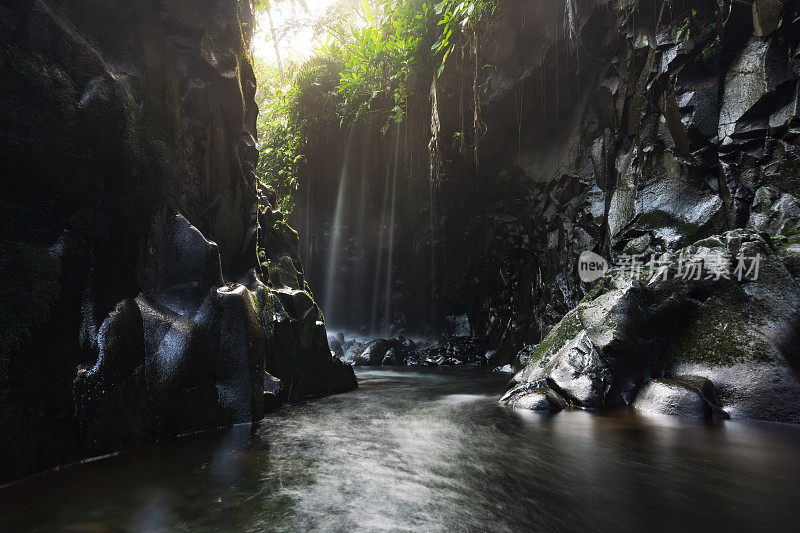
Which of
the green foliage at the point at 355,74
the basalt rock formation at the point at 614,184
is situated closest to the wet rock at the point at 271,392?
the basalt rock formation at the point at 614,184

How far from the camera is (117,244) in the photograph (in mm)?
3230

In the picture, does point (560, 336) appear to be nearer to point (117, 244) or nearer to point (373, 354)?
point (117, 244)

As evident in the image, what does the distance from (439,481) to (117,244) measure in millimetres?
2894

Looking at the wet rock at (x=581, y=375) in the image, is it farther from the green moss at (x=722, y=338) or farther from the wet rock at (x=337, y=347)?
the wet rock at (x=337, y=347)

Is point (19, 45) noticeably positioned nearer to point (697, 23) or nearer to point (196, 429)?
point (196, 429)

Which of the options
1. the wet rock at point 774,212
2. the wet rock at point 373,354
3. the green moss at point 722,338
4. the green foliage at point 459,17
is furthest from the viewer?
the wet rock at point 373,354

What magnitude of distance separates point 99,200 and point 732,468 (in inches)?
182

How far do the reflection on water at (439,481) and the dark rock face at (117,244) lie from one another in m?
0.35

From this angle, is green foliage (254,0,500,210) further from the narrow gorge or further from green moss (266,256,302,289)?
green moss (266,256,302,289)

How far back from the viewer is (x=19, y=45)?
9.11 ft

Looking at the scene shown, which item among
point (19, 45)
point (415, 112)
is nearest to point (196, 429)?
point (19, 45)

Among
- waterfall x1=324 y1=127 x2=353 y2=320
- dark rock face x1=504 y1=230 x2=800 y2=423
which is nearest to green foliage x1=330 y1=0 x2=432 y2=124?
waterfall x1=324 y1=127 x2=353 y2=320

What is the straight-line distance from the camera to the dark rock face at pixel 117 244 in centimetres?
255


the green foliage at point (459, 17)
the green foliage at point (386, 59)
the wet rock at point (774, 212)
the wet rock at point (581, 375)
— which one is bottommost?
the wet rock at point (581, 375)
